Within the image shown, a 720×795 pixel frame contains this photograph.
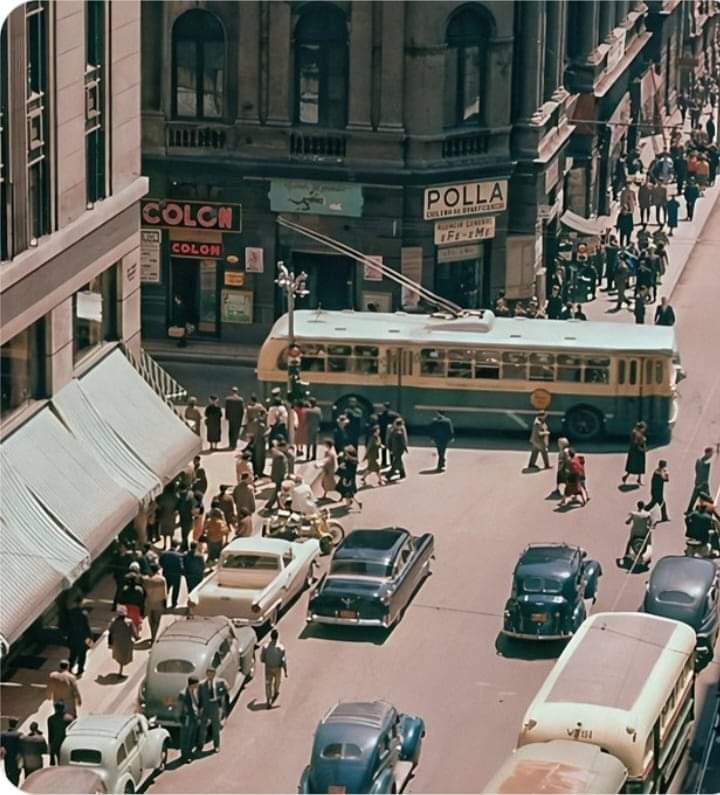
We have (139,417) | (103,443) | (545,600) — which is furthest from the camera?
(139,417)

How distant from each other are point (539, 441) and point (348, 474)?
580 centimetres

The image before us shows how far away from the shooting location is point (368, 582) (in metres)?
Answer: 50.1

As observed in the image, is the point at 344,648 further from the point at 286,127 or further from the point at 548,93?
the point at 548,93

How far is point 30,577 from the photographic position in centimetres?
4578

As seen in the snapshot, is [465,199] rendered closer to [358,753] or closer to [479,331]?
[479,331]

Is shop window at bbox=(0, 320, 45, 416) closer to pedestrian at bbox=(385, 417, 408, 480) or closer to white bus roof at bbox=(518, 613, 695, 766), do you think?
pedestrian at bbox=(385, 417, 408, 480)

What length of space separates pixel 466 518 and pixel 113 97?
12628mm

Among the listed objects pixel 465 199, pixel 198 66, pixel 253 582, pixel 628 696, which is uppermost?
pixel 198 66

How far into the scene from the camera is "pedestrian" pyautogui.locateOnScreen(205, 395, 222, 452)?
202 feet

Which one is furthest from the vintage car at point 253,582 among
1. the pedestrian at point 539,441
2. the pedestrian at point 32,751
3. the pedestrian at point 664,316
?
the pedestrian at point 664,316

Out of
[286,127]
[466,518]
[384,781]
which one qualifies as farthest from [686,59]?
[384,781]

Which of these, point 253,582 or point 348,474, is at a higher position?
point 348,474

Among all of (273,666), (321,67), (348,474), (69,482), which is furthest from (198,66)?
(273,666)

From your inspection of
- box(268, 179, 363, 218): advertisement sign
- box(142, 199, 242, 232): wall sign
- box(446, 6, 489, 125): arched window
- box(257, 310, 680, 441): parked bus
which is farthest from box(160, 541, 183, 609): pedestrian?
box(446, 6, 489, 125): arched window
